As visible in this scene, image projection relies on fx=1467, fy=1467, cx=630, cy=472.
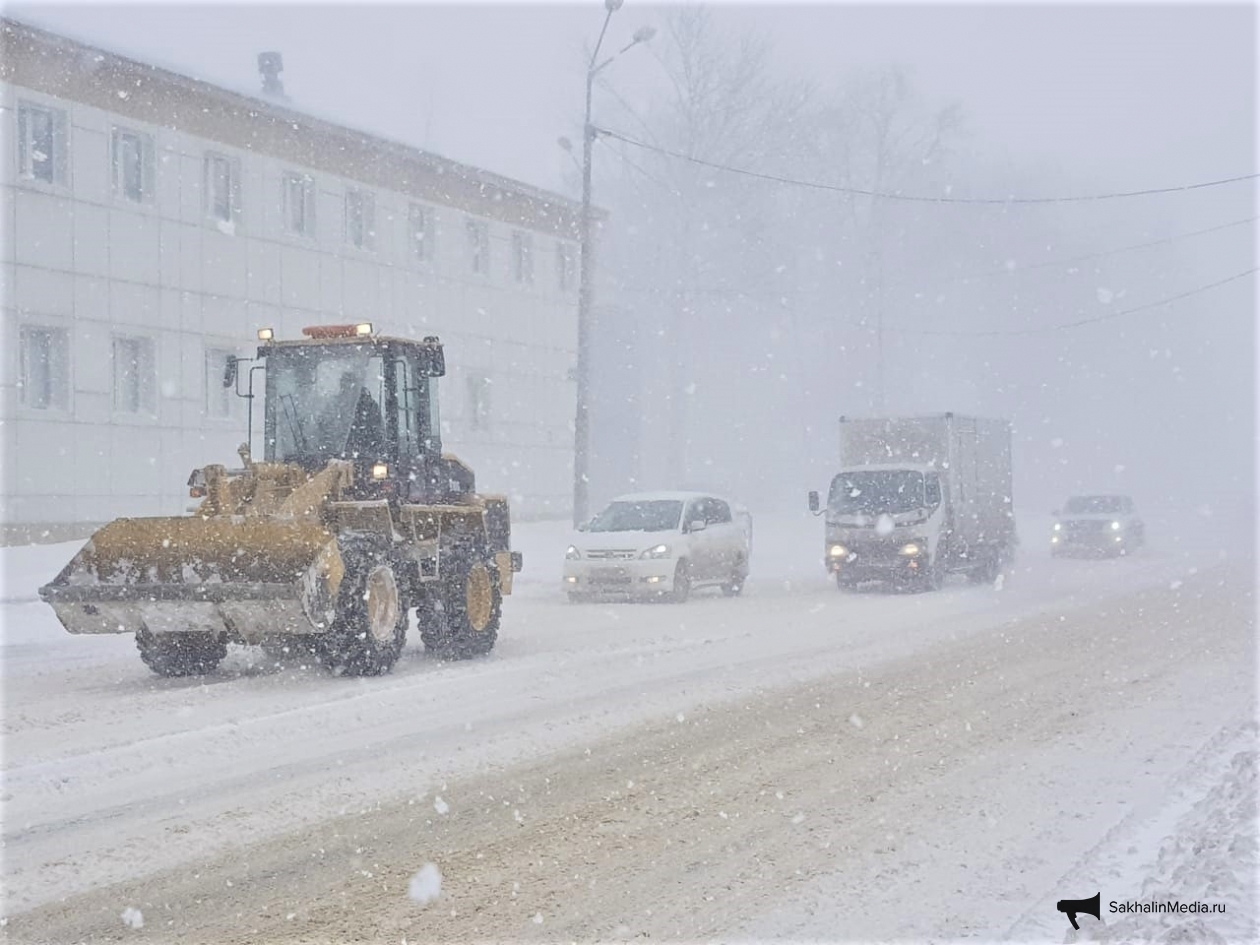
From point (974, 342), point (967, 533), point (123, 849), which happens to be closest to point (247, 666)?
point (123, 849)

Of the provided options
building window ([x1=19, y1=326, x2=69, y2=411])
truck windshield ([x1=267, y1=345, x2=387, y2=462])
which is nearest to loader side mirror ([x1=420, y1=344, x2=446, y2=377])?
truck windshield ([x1=267, y1=345, x2=387, y2=462])

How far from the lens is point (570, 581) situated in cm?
2233

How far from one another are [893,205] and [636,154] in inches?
605

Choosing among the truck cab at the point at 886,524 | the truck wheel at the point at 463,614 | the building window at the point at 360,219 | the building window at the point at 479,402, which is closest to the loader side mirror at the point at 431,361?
the truck wheel at the point at 463,614

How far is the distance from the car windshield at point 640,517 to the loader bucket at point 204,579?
11.0 metres

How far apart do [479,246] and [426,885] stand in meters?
30.9

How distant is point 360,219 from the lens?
3209cm

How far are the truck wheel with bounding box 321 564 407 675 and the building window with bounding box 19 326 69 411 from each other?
46.1 ft

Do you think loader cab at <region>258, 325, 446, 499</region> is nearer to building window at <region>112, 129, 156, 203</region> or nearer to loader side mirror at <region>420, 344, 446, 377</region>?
loader side mirror at <region>420, 344, 446, 377</region>

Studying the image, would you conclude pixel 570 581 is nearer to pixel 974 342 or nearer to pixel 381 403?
pixel 381 403

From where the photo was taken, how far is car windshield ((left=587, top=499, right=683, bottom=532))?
2269 centimetres

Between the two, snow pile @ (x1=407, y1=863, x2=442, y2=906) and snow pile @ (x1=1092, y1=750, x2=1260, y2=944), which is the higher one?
snow pile @ (x1=1092, y1=750, x2=1260, y2=944)

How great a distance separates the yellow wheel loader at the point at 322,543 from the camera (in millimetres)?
11734

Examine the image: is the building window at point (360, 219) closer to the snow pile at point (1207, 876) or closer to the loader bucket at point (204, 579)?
the loader bucket at point (204, 579)
